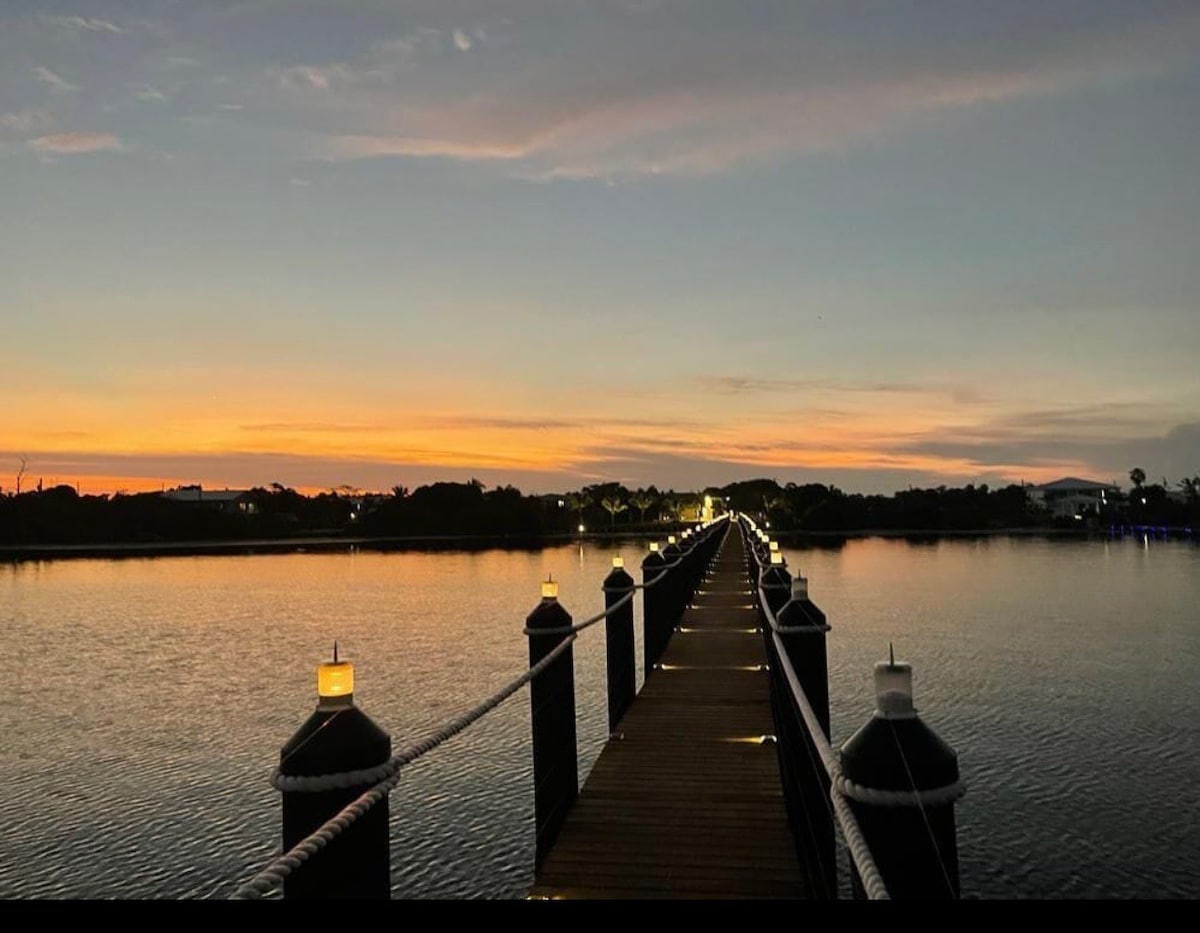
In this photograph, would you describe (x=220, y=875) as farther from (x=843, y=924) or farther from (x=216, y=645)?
(x=216, y=645)

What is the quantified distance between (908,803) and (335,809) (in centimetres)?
145

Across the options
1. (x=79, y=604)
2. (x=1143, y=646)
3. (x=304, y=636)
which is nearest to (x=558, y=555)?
(x=79, y=604)

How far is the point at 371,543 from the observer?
470ft

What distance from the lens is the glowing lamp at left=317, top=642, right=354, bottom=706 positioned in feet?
8.64

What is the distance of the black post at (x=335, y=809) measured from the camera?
247 centimetres

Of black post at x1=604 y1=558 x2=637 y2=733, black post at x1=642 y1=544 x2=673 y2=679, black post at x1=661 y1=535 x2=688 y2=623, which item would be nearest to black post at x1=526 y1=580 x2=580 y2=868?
black post at x1=604 y1=558 x2=637 y2=733

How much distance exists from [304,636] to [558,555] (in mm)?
→ 70195

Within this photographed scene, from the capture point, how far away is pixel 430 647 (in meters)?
33.9

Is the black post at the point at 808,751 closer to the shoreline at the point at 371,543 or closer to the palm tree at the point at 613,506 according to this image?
the shoreline at the point at 371,543

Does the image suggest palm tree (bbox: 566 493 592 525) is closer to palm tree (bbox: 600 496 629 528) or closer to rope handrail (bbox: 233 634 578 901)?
palm tree (bbox: 600 496 629 528)

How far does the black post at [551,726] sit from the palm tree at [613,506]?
6817 inches

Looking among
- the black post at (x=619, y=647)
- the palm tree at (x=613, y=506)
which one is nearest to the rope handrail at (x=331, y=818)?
the black post at (x=619, y=647)

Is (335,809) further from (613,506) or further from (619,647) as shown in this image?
Result: (613,506)

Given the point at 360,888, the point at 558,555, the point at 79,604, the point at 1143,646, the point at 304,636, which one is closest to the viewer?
the point at 360,888
